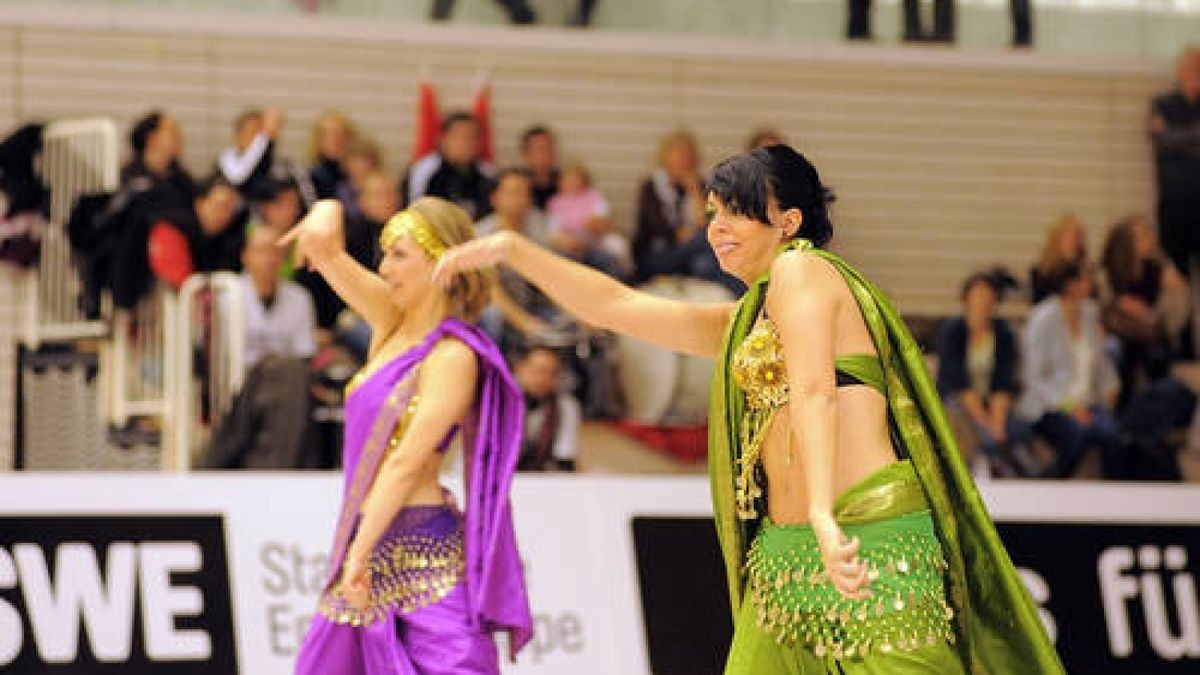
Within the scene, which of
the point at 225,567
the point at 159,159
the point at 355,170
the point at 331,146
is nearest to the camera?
the point at 225,567

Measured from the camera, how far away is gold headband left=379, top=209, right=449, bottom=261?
6.03 meters

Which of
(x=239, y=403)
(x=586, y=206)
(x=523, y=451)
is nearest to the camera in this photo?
(x=239, y=403)

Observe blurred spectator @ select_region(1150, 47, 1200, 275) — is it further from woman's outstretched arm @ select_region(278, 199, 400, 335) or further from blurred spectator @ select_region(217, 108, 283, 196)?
woman's outstretched arm @ select_region(278, 199, 400, 335)

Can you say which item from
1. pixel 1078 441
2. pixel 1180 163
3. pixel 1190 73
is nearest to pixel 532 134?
pixel 1078 441

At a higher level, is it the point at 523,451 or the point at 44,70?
the point at 44,70

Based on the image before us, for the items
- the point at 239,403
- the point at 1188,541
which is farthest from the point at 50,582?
the point at 1188,541

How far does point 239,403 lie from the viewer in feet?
30.7

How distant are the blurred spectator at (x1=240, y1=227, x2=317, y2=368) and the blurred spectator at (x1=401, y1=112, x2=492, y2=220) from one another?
3.98ft

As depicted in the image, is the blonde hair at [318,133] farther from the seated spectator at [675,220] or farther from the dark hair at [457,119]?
the seated spectator at [675,220]

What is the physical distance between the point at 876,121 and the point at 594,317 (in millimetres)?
9755

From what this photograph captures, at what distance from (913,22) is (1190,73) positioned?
6.42ft

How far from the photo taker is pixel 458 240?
6.09 m

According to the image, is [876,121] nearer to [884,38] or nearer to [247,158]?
[884,38]

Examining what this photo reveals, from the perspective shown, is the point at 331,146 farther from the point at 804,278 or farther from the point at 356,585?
the point at 804,278
